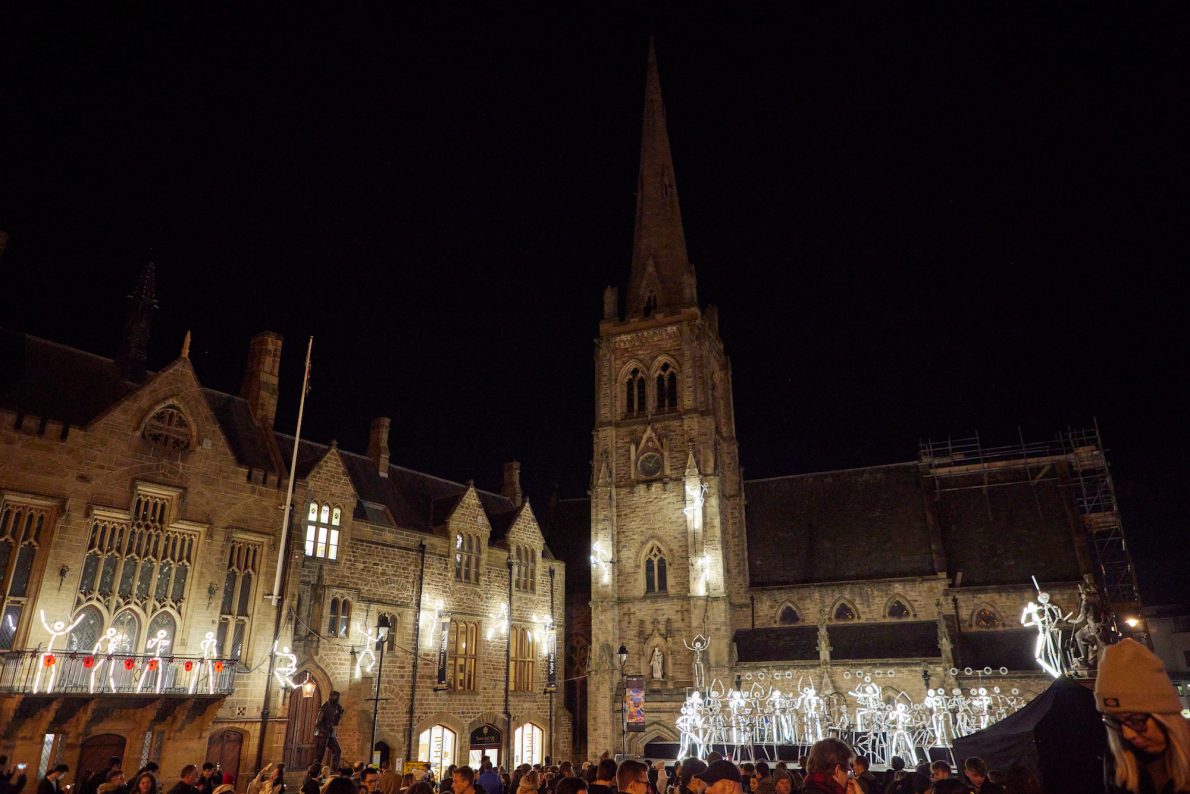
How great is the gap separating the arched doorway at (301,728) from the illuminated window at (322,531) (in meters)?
4.46

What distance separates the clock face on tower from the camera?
41062 millimetres

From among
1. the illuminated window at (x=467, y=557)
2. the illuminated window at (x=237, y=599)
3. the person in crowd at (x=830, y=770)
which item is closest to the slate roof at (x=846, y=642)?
the illuminated window at (x=467, y=557)

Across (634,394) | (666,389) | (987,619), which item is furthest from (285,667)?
(987,619)

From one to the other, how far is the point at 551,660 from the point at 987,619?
20.1 m

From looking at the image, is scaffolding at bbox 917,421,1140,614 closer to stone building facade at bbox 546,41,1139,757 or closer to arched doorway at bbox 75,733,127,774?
stone building facade at bbox 546,41,1139,757

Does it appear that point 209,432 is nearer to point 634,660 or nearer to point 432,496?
point 432,496

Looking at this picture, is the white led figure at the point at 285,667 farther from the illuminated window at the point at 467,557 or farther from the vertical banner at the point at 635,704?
the vertical banner at the point at 635,704

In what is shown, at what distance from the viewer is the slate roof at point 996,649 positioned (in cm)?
3250

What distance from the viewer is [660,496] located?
4038cm

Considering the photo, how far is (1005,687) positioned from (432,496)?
2609 cm

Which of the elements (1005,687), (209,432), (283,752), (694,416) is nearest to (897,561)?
(1005,687)

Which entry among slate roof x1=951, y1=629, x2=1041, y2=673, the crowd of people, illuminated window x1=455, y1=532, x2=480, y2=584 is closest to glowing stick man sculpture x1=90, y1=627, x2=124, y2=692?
the crowd of people

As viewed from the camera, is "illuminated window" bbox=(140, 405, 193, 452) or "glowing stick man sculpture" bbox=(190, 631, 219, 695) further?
"illuminated window" bbox=(140, 405, 193, 452)

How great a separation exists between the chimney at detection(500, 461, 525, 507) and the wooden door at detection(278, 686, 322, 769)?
1787 cm
